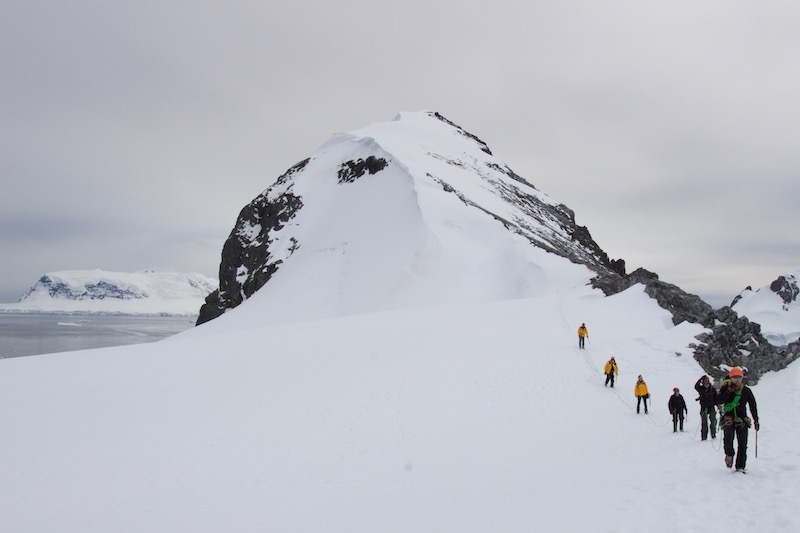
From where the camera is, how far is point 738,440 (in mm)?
8805

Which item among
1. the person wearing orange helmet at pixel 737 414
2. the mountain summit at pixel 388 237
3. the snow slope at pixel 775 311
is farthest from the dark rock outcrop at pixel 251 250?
the snow slope at pixel 775 311

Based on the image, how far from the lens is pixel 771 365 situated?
22328mm

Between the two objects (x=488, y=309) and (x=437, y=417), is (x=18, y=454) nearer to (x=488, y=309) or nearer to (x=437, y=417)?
(x=437, y=417)

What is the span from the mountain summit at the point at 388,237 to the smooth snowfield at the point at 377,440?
64.9ft

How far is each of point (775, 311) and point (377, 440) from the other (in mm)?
144244

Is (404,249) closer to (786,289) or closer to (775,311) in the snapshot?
(775,311)

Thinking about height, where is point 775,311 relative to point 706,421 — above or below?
above

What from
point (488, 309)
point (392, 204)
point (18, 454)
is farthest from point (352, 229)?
point (18, 454)

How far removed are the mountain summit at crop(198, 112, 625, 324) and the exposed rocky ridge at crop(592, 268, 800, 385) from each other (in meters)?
12.3

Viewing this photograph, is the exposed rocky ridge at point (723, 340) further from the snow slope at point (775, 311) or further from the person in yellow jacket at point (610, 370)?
the snow slope at point (775, 311)

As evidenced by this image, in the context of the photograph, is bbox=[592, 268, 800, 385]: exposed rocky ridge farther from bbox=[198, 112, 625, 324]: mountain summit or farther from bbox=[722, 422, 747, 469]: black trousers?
bbox=[722, 422, 747, 469]: black trousers

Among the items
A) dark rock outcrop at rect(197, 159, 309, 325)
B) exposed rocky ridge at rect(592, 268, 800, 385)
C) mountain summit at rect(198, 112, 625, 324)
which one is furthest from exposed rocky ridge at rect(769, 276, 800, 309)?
dark rock outcrop at rect(197, 159, 309, 325)

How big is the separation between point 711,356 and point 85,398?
30.0 metres

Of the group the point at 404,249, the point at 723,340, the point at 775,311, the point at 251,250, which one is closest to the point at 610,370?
the point at 723,340
